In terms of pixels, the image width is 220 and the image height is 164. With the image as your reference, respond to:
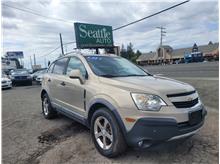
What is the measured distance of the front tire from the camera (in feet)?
10.3

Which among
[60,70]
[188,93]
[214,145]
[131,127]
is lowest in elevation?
[214,145]

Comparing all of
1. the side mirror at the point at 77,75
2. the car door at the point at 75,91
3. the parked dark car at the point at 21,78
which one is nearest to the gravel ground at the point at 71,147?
the car door at the point at 75,91

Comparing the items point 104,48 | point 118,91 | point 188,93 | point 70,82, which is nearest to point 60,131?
point 70,82

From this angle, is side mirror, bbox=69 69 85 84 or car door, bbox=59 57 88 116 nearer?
side mirror, bbox=69 69 85 84

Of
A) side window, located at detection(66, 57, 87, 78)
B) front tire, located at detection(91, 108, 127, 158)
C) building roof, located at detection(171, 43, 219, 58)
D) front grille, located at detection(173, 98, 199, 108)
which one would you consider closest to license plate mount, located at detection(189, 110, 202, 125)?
front grille, located at detection(173, 98, 199, 108)

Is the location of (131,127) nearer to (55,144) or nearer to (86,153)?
(86,153)

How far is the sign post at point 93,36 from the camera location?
779 inches

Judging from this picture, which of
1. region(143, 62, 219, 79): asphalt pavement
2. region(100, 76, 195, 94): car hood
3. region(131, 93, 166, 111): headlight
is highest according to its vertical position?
region(100, 76, 195, 94): car hood

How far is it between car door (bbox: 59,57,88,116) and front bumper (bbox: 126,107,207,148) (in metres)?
1.32

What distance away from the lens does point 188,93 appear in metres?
3.26

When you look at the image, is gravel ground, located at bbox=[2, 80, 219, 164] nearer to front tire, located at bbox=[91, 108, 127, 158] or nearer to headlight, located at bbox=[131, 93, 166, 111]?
front tire, located at bbox=[91, 108, 127, 158]

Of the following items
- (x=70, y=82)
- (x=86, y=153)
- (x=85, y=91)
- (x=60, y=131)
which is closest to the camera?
(x=86, y=153)

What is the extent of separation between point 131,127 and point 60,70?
111 inches

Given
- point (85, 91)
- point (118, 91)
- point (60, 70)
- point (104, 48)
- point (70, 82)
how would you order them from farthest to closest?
point (104, 48) < point (60, 70) < point (70, 82) < point (85, 91) < point (118, 91)
